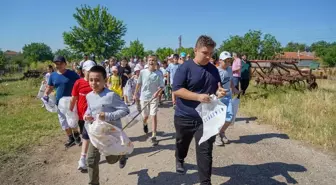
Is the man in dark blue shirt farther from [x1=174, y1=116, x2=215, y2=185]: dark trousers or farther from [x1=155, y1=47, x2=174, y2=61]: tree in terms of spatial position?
[x1=155, y1=47, x2=174, y2=61]: tree

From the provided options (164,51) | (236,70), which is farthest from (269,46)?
(236,70)

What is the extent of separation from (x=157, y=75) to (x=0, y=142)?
3.76 meters

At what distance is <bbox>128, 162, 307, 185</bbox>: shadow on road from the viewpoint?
400 centimetres

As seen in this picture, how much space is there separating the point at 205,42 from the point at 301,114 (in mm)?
5609

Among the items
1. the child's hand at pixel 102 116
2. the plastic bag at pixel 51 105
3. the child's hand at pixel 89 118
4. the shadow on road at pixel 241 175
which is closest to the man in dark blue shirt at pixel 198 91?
the shadow on road at pixel 241 175

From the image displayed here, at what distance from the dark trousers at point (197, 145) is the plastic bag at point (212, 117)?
0.58 feet

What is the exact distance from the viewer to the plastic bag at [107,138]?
317cm

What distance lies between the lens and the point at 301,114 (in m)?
7.75

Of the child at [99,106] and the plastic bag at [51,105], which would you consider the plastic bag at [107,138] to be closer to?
the child at [99,106]

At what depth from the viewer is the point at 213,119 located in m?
3.21

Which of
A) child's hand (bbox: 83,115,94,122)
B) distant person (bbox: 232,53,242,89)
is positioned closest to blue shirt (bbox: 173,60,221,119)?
child's hand (bbox: 83,115,94,122)

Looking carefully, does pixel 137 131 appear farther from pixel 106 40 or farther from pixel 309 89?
pixel 106 40

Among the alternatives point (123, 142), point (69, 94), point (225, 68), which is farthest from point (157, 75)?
point (123, 142)

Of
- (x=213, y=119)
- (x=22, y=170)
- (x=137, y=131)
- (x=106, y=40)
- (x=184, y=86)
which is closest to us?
(x=213, y=119)
